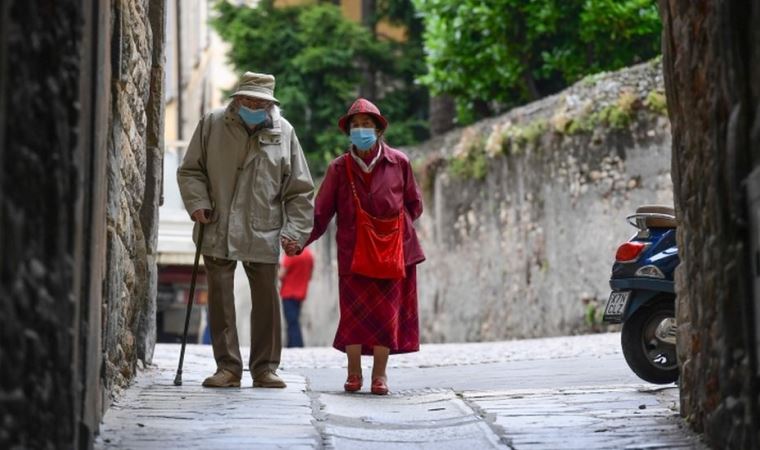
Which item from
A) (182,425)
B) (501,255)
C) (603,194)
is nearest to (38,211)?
(182,425)

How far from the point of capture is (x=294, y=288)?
18.7 meters

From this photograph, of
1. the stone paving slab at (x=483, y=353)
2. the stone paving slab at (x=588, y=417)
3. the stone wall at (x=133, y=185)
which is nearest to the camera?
the stone paving slab at (x=588, y=417)

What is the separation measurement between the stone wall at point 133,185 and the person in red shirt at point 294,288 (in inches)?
315

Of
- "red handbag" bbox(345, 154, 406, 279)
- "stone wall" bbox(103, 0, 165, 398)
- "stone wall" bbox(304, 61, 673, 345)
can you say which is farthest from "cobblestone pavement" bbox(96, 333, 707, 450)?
"stone wall" bbox(304, 61, 673, 345)

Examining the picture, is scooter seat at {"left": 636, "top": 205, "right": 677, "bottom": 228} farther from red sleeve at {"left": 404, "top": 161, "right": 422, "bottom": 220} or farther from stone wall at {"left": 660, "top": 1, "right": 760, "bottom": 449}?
stone wall at {"left": 660, "top": 1, "right": 760, "bottom": 449}

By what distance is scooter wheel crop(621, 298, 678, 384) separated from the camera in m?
9.30

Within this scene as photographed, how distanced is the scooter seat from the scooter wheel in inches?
17.6

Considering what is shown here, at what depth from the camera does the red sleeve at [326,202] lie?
9.59 metres

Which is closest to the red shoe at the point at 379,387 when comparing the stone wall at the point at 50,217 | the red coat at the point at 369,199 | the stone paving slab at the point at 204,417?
the stone paving slab at the point at 204,417

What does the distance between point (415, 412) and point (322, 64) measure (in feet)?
59.0

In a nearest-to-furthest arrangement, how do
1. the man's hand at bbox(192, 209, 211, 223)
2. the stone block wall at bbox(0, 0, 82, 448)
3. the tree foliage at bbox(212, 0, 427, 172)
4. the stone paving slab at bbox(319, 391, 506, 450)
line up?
1. the stone block wall at bbox(0, 0, 82, 448)
2. the stone paving slab at bbox(319, 391, 506, 450)
3. the man's hand at bbox(192, 209, 211, 223)
4. the tree foliage at bbox(212, 0, 427, 172)

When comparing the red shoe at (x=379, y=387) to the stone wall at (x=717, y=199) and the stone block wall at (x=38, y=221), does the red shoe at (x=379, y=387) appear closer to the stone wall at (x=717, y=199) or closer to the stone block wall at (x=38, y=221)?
the stone wall at (x=717, y=199)

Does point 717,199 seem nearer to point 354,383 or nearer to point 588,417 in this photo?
point 588,417

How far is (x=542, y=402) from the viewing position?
27.8ft
